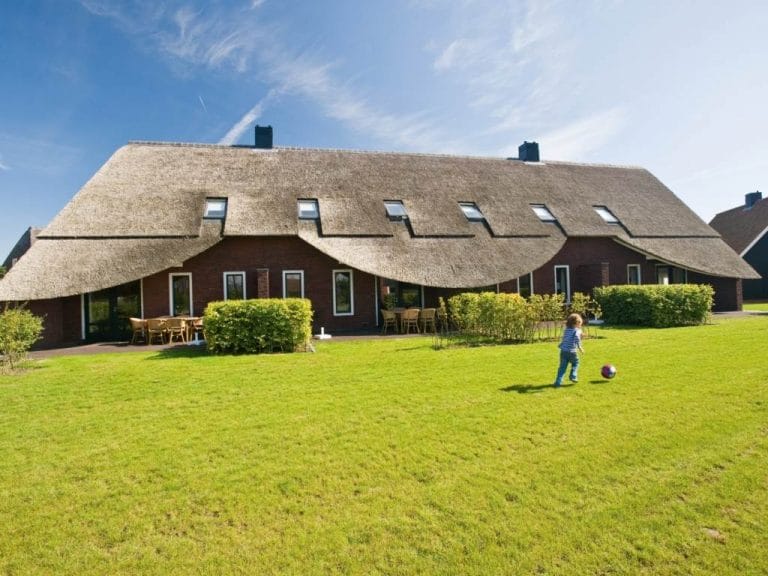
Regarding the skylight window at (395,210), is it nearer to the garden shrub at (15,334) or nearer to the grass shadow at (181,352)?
the grass shadow at (181,352)

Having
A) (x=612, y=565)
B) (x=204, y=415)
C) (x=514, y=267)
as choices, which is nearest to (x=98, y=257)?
(x=204, y=415)

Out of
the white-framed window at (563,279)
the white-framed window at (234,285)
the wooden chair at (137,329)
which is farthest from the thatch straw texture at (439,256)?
the wooden chair at (137,329)

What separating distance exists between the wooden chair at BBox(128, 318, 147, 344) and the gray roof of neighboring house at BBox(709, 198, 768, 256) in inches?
1388

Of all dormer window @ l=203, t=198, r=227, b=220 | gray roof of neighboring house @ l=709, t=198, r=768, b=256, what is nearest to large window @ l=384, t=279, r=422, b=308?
dormer window @ l=203, t=198, r=227, b=220

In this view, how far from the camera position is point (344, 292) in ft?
54.5

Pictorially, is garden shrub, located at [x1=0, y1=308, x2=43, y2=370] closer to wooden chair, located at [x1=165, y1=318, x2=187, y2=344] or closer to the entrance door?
wooden chair, located at [x1=165, y1=318, x2=187, y2=344]

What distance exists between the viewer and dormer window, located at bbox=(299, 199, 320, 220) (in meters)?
16.7

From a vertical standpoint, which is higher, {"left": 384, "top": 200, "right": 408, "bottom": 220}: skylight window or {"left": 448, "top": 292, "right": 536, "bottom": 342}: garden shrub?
{"left": 384, "top": 200, "right": 408, "bottom": 220}: skylight window

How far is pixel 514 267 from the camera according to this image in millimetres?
16703

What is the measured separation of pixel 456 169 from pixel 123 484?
19.8 meters

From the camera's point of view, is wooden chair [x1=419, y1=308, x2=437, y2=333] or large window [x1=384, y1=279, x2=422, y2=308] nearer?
wooden chair [x1=419, y1=308, x2=437, y2=333]

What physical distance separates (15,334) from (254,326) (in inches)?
211

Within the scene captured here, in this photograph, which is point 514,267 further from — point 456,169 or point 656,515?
point 656,515

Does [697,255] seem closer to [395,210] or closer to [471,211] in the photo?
[471,211]
